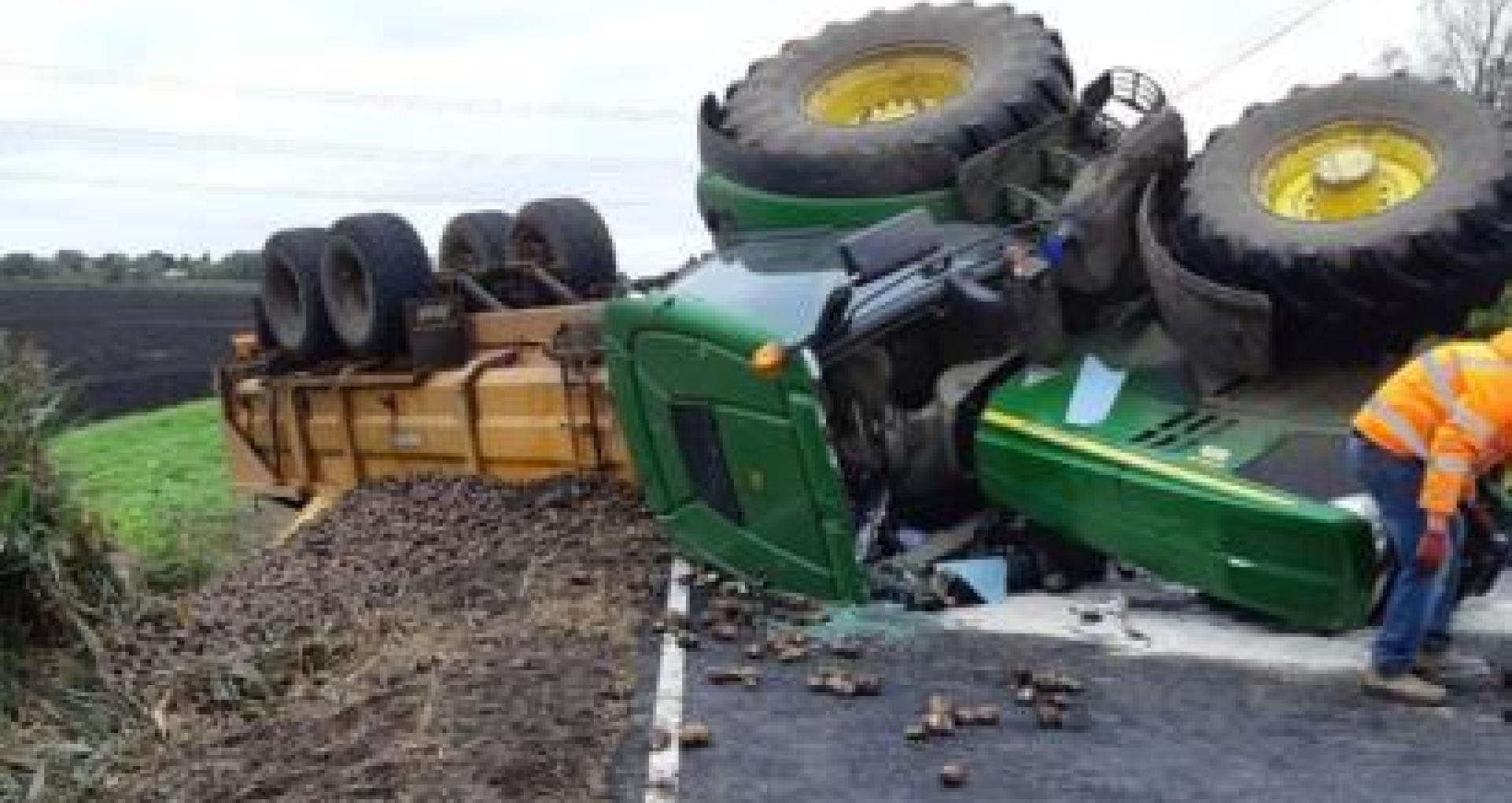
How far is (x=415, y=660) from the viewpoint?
621cm

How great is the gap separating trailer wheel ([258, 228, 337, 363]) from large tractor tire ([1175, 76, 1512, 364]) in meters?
5.15

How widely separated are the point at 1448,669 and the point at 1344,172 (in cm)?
207

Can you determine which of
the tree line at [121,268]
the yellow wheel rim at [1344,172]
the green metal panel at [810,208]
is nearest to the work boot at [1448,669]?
the yellow wheel rim at [1344,172]

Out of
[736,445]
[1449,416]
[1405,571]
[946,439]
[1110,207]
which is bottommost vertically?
[1405,571]

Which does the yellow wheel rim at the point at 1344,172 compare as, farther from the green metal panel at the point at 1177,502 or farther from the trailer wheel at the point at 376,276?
the trailer wheel at the point at 376,276

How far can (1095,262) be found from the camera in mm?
7469

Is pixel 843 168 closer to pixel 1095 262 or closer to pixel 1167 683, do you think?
pixel 1095 262

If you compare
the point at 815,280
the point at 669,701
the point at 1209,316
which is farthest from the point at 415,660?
the point at 1209,316

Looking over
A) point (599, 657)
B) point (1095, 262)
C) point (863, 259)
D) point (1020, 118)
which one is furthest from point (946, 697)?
point (1020, 118)

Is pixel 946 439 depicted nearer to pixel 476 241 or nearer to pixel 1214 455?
pixel 1214 455

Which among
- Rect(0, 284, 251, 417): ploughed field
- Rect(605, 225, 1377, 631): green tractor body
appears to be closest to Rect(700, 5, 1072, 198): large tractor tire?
Rect(605, 225, 1377, 631): green tractor body

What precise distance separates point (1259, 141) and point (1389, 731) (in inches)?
111

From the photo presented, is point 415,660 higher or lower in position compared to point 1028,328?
lower

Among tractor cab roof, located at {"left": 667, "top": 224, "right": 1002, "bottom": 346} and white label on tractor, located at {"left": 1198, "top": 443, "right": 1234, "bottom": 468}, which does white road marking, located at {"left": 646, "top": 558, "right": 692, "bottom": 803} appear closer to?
tractor cab roof, located at {"left": 667, "top": 224, "right": 1002, "bottom": 346}
